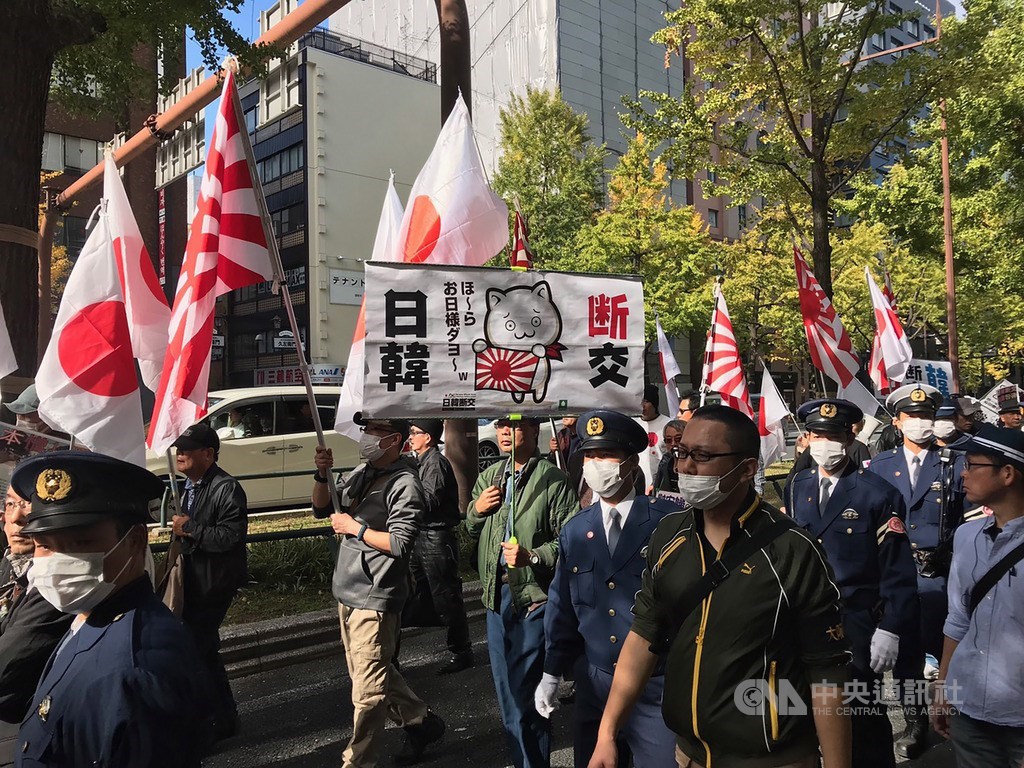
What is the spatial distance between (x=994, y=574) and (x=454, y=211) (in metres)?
4.11

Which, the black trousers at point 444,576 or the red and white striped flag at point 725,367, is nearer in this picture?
the black trousers at point 444,576

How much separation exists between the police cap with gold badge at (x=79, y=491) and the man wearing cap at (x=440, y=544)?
11.8 ft

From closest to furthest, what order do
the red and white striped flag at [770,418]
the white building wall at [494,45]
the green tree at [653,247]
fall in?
1. the red and white striped flag at [770,418]
2. the green tree at [653,247]
3. the white building wall at [494,45]

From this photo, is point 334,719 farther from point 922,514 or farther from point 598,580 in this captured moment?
point 922,514

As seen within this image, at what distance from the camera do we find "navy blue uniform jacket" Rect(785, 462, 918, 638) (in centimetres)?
399

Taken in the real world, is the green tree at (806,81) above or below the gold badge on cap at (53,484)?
above

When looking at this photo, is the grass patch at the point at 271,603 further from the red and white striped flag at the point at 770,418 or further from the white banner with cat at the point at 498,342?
the red and white striped flag at the point at 770,418

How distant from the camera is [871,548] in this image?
412 centimetres

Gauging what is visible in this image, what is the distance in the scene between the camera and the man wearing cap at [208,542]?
14.4 ft

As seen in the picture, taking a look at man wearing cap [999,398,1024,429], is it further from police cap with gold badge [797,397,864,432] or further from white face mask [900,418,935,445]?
police cap with gold badge [797,397,864,432]

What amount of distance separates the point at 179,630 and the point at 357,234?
114 ft

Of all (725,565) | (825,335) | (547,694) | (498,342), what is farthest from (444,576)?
(825,335)

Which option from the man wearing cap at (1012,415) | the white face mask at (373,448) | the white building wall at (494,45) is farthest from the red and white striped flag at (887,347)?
the white building wall at (494,45)

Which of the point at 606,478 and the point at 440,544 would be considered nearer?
the point at 606,478
